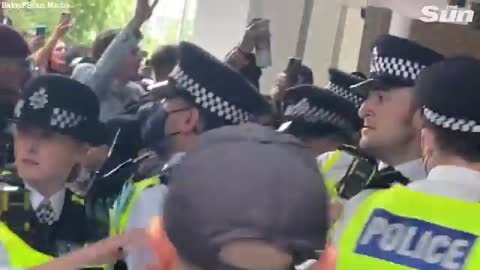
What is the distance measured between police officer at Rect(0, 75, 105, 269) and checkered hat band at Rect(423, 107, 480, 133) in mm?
1001

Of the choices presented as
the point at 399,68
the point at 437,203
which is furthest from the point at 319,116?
the point at 437,203

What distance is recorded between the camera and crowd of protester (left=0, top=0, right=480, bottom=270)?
4.77 ft

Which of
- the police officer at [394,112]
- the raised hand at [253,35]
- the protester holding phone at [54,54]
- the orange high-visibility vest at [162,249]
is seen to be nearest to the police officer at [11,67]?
the police officer at [394,112]

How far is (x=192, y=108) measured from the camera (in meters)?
3.06

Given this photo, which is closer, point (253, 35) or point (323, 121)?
point (323, 121)

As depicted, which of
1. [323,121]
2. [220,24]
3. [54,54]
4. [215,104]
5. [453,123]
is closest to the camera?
[453,123]

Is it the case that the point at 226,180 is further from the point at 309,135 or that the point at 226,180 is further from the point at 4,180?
the point at 309,135

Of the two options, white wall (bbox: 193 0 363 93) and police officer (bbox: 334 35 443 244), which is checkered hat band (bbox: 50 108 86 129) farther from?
white wall (bbox: 193 0 363 93)

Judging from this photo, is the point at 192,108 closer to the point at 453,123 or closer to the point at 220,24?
the point at 453,123

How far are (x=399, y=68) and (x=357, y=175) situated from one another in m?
0.38

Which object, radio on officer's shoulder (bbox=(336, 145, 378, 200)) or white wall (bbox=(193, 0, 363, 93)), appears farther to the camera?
white wall (bbox=(193, 0, 363, 93))

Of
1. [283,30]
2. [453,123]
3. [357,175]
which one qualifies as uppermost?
[453,123]

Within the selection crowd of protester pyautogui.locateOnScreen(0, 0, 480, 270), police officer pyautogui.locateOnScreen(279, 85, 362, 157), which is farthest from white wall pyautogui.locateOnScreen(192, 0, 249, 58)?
crowd of protester pyautogui.locateOnScreen(0, 0, 480, 270)

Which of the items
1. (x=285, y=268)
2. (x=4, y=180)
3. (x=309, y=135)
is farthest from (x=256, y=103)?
(x=285, y=268)
